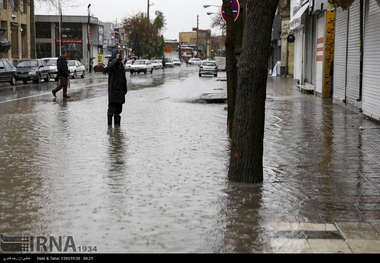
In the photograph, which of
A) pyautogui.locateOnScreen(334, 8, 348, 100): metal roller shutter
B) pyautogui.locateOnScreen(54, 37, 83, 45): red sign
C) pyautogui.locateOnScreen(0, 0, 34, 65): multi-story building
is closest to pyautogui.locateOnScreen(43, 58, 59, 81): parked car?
pyautogui.locateOnScreen(0, 0, 34, 65): multi-story building

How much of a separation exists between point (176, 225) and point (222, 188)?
1.79 m

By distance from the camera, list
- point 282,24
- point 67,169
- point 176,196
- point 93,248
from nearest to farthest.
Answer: point 93,248 → point 176,196 → point 67,169 → point 282,24

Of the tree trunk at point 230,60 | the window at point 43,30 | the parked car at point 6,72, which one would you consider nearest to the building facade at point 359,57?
the tree trunk at point 230,60

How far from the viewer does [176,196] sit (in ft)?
24.5

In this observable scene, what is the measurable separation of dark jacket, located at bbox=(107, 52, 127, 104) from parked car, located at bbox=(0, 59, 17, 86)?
22.6 m

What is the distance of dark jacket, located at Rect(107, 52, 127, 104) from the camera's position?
14.2m

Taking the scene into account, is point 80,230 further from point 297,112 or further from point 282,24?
point 282,24

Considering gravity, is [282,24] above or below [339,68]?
above

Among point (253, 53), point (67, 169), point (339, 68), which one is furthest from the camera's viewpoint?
point (339, 68)

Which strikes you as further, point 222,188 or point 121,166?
point 121,166

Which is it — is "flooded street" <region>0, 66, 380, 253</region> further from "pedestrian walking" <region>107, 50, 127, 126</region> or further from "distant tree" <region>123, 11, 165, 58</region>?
"distant tree" <region>123, 11, 165, 58</region>

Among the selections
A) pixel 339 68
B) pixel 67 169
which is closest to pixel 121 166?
pixel 67 169

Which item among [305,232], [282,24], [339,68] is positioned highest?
[282,24]

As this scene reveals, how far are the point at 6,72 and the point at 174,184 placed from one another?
2970cm
